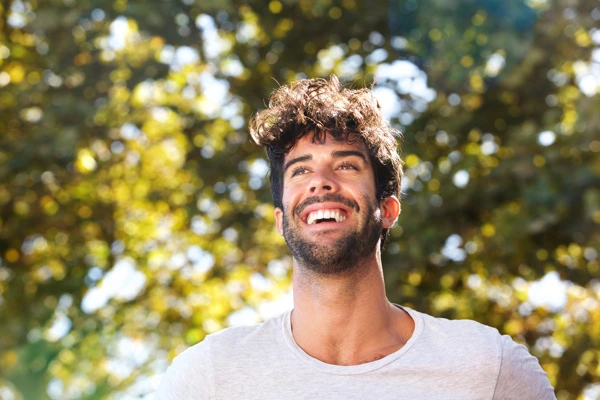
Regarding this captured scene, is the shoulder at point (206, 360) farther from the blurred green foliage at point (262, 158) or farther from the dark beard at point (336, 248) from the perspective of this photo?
the blurred green foliage at point (262, 158)

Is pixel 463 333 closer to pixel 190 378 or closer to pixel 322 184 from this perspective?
pixel 322 184

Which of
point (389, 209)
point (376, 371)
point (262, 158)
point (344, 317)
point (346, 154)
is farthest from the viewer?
point (262, 158)

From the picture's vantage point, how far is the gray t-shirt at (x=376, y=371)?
2.29 m

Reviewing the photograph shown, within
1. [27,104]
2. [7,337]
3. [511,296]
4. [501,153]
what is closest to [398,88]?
[501,153]

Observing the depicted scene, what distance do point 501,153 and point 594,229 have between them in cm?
98

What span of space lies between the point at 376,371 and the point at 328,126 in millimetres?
739

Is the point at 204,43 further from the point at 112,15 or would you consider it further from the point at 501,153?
the point at 501,153

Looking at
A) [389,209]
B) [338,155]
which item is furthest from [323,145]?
[389,209]

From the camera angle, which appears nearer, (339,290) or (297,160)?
(339,290)

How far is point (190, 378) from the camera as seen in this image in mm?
2389

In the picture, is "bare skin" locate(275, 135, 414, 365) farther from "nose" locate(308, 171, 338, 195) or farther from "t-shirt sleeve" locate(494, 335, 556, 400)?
"t-shirt sleeve" locate(494, 335, 556, 400)

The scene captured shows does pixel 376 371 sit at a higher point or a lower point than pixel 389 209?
lower

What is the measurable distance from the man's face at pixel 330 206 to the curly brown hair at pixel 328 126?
1.4 inches

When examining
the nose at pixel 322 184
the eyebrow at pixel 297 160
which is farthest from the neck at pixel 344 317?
the eyebrow at pixel 297 160
